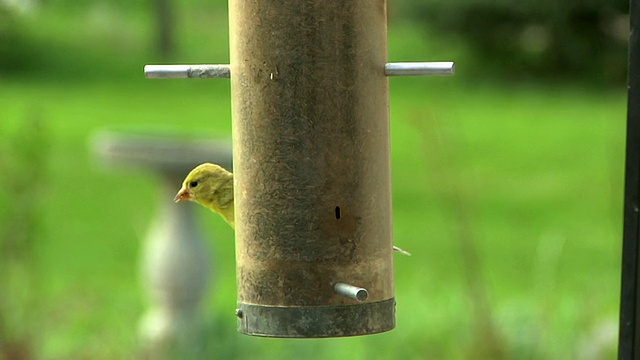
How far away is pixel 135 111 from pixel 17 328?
687 inches

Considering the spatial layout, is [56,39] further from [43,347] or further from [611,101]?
[43,347]

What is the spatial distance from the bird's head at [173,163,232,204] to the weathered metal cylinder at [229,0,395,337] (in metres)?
0.17

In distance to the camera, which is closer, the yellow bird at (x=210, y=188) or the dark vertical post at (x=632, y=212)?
the dark vertical post at (x=632, y=212)

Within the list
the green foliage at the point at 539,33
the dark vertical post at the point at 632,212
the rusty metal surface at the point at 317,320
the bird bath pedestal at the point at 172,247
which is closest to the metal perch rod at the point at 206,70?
the dark vertical post at the point at 632,212

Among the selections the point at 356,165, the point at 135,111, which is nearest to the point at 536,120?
the point at 135,111

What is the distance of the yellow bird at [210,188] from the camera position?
13.3 ft

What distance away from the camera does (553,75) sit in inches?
990

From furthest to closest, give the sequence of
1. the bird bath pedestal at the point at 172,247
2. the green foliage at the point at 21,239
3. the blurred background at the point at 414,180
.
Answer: the bird bath pedestal at the point at 172,247 → the blurred background at the point at 414,180 → the green foliage at the point at 21,239

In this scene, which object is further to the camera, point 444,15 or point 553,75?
point 553,75

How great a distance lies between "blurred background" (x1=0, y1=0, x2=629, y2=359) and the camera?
7.64m

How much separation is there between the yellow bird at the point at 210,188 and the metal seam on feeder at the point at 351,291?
0.29 metres

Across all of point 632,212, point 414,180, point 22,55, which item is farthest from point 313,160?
point 22,55

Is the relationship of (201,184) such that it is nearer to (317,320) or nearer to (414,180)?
(317,320)

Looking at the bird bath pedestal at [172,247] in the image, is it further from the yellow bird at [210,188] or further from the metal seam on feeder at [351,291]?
the metal seam on feeder at [351,291]
